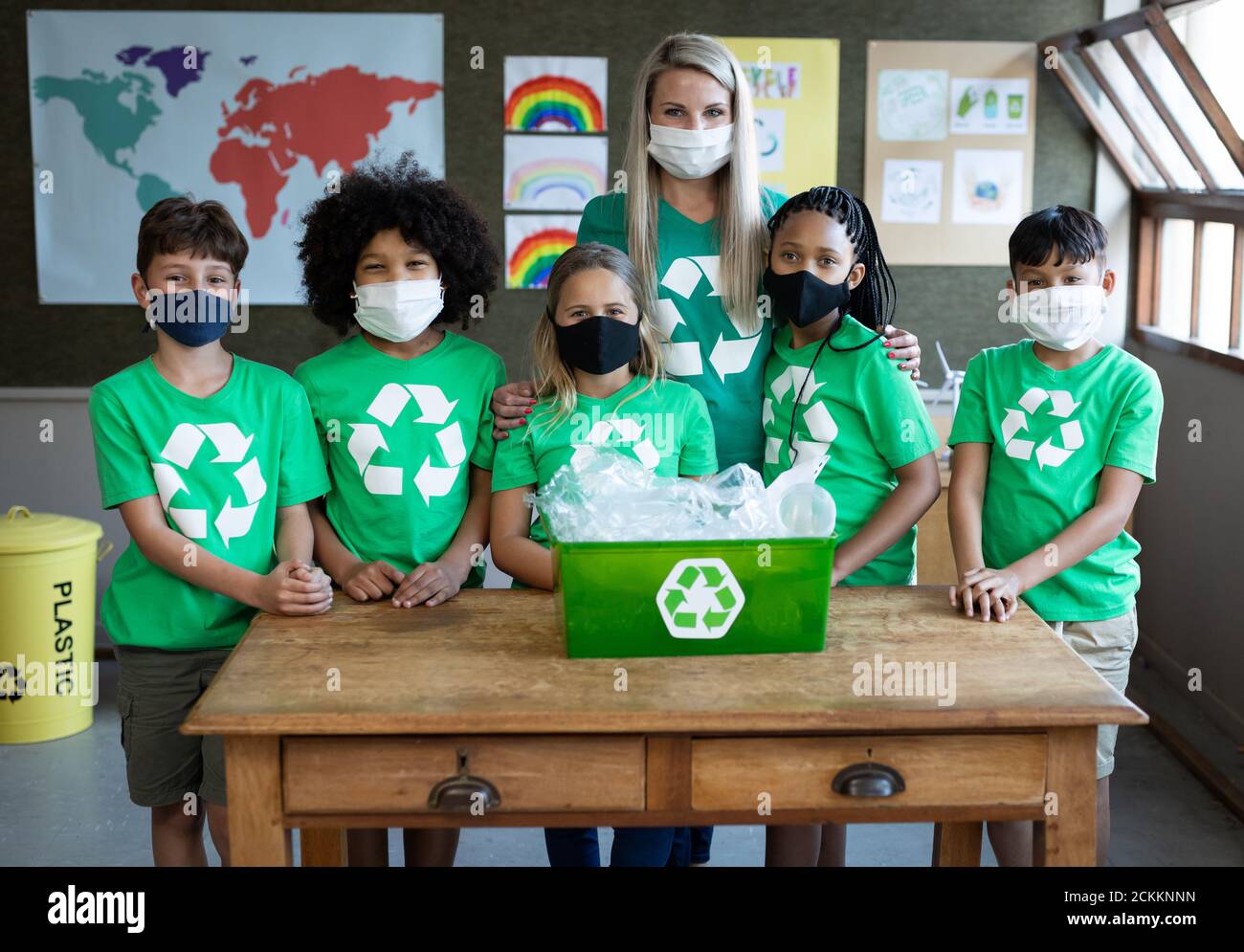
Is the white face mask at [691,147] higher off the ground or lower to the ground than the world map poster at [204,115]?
lower

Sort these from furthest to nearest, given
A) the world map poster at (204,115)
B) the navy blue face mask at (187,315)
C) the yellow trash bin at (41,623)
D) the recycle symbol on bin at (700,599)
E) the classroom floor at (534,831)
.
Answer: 1. the world map poster at (204,115)
2. the yellow trash bin at (41,623)
3. the classroom floor at (534,831)
4. the navy blue face mask at (187,315)
5. the recycle symbol on bin at (700,599)

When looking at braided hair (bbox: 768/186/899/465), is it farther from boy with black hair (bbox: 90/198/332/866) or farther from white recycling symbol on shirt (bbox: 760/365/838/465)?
boy with black hair (bbox: 90/198/332/866)

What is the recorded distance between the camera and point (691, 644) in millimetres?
1605

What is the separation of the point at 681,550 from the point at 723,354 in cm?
68

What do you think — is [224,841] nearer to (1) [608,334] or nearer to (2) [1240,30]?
(1) [608,334]

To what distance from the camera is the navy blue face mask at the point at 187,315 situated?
190cm

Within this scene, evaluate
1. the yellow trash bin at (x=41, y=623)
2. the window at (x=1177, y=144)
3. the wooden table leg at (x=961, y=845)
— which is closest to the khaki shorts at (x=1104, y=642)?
the wooden table leg at (x=961, y=845)

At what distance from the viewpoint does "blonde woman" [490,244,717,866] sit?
1.94 metres

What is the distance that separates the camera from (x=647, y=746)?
4.87 ft

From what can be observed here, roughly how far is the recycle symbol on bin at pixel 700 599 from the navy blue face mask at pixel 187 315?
0.82 meters

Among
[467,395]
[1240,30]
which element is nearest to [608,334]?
[467,395]

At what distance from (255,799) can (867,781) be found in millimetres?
704

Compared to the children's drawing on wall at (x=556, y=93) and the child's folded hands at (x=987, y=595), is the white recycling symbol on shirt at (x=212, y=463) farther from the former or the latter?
the children's drawing on wall at (x=556, y=93)

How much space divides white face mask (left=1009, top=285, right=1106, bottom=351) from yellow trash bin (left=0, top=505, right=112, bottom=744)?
2717 millimetres
